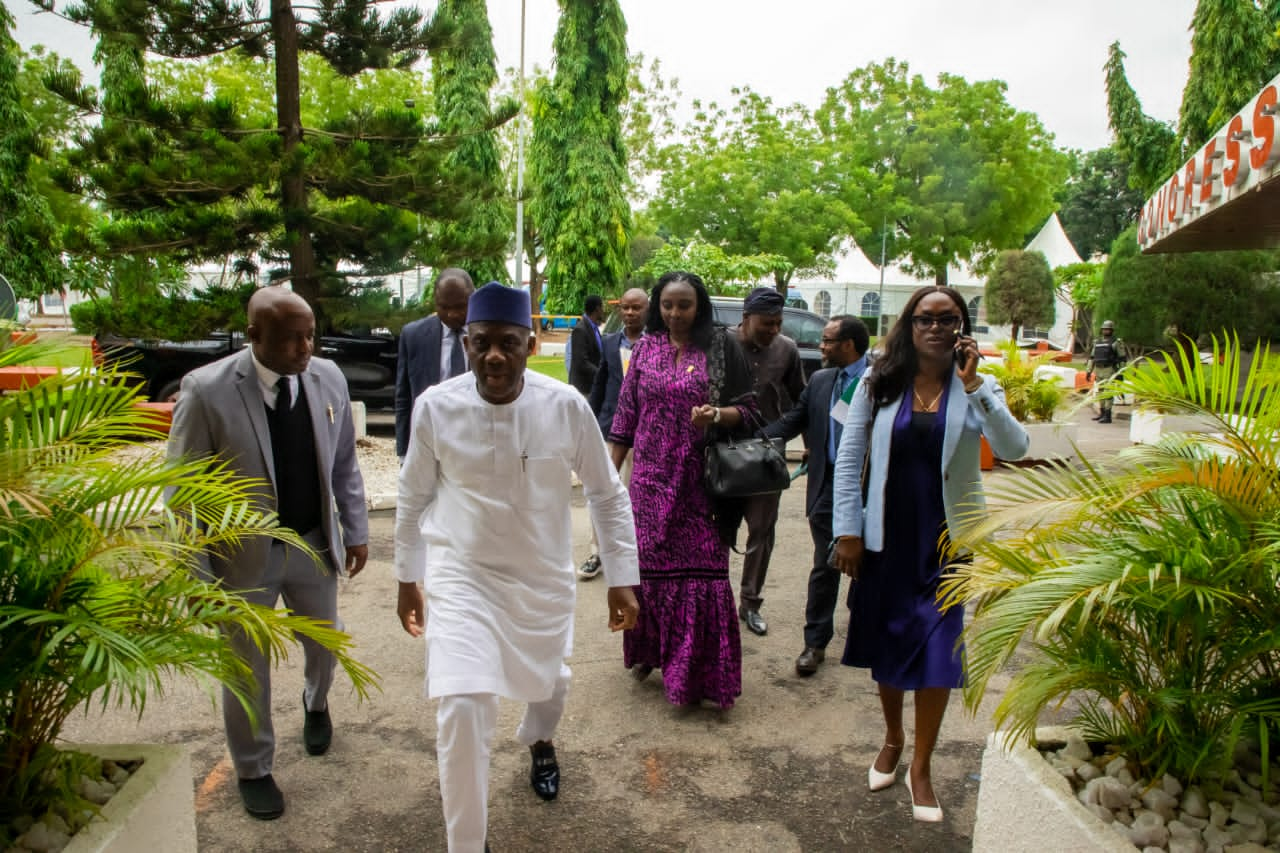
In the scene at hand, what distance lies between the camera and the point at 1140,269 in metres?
22.9

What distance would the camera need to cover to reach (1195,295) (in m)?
22.2

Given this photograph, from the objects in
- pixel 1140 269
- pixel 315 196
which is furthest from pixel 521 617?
pixel 1140 269

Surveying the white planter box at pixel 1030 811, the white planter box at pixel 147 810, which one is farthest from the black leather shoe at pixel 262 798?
the white planter box at pixel 1030 811

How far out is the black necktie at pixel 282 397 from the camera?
3.73 meters

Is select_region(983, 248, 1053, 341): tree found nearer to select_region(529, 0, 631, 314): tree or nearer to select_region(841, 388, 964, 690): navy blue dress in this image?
select_region(529, 0, 631, 314): tree

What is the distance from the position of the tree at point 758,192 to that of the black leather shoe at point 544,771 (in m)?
32.5

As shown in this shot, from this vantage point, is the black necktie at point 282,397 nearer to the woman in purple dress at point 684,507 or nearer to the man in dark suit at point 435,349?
the woman in purple dress at point 684,507

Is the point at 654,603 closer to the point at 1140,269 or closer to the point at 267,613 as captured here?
the point at 267,613

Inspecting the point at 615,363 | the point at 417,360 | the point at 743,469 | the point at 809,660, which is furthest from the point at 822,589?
the point at 417,360

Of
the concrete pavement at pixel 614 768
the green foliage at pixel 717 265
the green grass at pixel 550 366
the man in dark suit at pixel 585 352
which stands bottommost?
the green grass at pixel 550 366

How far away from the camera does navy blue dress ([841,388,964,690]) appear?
12.2 ft

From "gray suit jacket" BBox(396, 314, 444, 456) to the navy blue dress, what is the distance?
3.47 metres

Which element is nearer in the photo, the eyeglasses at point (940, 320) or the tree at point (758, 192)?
the eyeglasses at point (940, 320)

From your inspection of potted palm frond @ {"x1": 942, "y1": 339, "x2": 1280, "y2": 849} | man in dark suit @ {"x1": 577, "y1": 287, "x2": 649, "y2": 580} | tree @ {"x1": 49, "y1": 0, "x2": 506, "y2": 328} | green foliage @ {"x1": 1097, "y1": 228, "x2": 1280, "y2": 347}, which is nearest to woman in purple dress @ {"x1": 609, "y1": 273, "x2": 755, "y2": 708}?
potted palm frond @ {"x1": 942, "y1": 339, "x2": 1280, "y2": 849}
